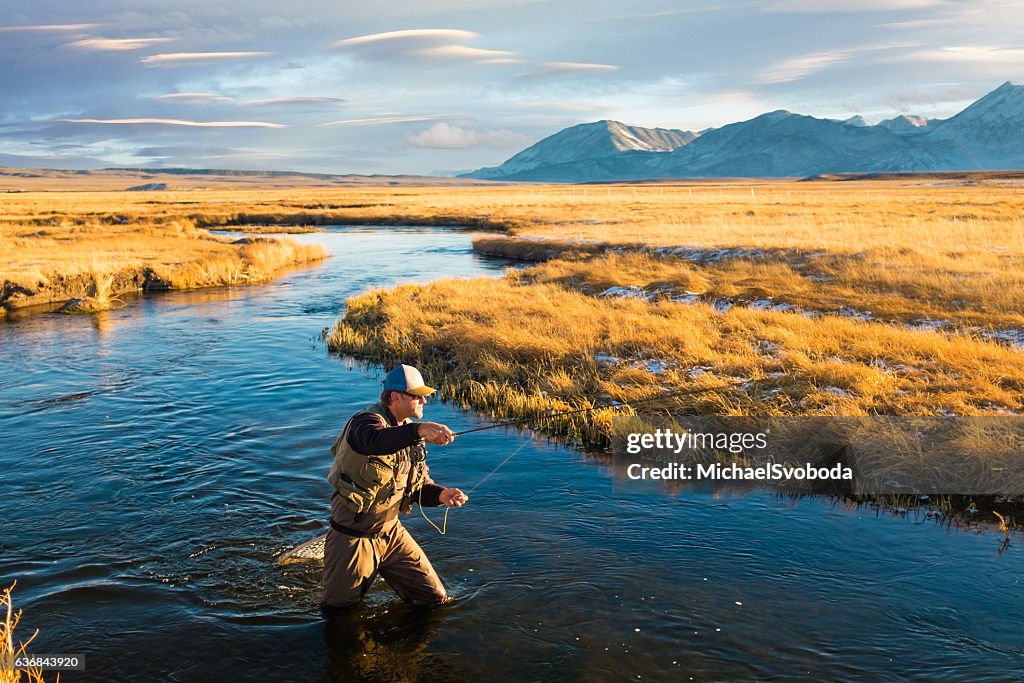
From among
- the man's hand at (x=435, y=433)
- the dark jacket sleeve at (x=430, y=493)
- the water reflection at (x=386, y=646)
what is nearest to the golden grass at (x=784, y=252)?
the dark jacket sleeve at (x=430, y=493)

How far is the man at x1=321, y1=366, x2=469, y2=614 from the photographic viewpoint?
556cm

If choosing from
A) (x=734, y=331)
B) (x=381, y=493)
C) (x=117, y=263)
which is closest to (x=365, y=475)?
(x=381, y=493)

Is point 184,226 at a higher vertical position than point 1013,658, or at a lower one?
higher

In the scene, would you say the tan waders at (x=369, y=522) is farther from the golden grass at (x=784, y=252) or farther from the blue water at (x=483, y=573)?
the golden grass at (x=784, y=252)

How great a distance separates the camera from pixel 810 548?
7.97 m

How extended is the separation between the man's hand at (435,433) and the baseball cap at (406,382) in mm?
292

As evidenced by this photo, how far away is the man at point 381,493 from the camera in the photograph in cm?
556

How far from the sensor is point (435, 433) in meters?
5.32

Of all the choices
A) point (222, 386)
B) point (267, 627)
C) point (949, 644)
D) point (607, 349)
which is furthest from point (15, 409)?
point (949, 644)

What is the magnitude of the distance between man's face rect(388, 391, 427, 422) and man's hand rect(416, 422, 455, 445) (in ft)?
1.07

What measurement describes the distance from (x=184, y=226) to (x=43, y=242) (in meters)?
14.9

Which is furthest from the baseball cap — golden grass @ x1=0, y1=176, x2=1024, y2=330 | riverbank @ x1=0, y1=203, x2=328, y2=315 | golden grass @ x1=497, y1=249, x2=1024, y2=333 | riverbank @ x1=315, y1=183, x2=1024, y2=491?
riverbank @ x1=0, y1=203, x2=328, y2=315

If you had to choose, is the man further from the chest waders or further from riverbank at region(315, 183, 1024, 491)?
riverbank at region(315, 183, 1024, 491)

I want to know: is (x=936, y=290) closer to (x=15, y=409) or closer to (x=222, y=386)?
(x=222, y=386)
